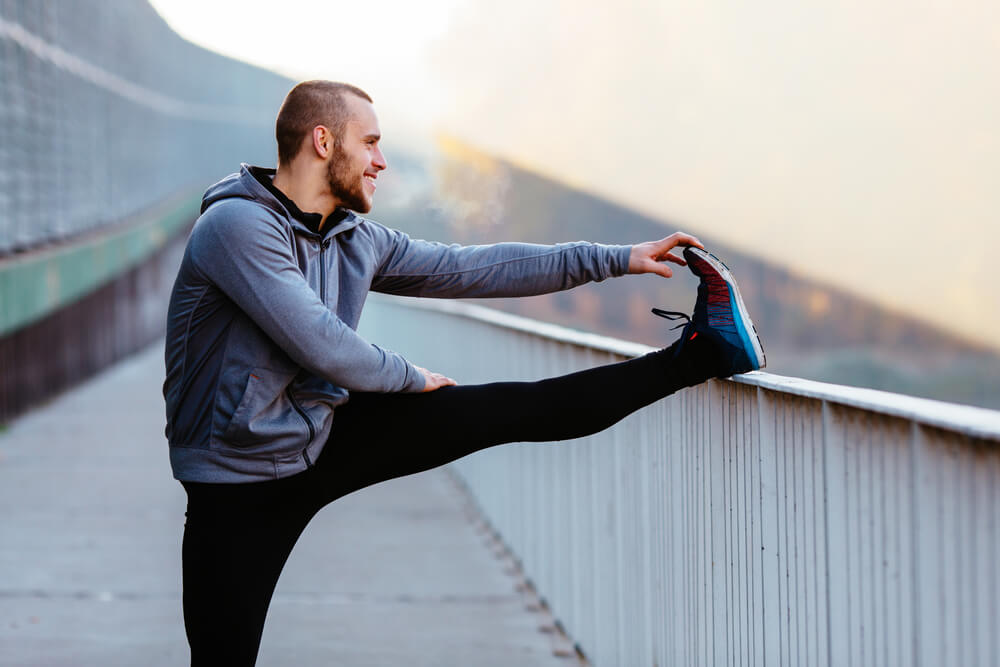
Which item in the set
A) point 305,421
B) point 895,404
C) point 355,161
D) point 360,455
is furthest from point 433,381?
point 895,404

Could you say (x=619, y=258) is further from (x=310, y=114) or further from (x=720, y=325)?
(x=310, y=114)

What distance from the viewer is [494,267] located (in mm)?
4078

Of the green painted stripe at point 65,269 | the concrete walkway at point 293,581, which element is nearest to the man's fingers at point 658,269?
the concrete walkway at point 293,581

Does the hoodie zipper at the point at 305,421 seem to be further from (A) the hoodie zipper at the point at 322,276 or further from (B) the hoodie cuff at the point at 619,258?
(B) the hoodie cuff at the point at 619,258

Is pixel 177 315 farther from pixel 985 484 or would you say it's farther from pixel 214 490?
pixel 985 484

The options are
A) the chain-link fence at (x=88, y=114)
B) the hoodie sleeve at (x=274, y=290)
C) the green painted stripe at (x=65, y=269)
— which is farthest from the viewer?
the chain-link fence at (x=88, y=114)

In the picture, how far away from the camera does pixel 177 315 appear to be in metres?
3.52

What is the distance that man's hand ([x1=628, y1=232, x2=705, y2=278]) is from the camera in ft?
12.6

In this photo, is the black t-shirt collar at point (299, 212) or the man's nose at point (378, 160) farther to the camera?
the man's nose at point (378, 160)

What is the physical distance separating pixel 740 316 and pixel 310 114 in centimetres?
119

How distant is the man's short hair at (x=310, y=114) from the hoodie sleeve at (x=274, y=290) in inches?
10.7

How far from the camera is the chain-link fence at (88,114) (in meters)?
15.9

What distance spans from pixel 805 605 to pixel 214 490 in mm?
1424

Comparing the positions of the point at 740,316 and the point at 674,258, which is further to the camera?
the point at 674,258
